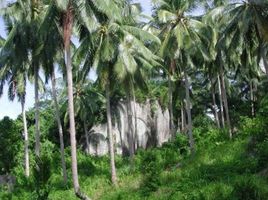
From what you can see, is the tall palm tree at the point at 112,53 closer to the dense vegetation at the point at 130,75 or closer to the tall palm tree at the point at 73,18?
the dense vegetation at the point at 130,75

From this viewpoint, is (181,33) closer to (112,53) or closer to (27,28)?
(112,53)

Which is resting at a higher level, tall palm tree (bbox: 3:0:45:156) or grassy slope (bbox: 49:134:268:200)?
tall palm tree (bbox: 3:0:45:156)

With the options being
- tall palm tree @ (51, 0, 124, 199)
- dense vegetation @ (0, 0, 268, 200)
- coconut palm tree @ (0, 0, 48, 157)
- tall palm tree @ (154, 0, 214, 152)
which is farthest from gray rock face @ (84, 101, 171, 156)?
tall palm tree @ (51, 0, 124, 199)

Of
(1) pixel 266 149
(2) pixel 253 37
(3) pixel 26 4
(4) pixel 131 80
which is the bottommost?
(1) pixel 266 149

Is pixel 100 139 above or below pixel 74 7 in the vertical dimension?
below

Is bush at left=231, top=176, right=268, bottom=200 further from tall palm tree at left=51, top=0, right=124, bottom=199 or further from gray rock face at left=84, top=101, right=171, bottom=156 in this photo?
gray rock face at left=84, top=101, right=171, bottom=156

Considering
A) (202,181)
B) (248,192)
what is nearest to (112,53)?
(202,181)

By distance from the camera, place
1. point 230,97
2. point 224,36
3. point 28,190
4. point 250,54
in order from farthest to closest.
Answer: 1. point 230,97
2. point 250,54
3. point 224,36
4. point 28,190

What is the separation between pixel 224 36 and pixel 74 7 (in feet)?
39.2

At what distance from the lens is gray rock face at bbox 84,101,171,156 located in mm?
49031

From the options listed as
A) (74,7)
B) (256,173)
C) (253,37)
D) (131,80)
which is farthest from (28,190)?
(253,37)

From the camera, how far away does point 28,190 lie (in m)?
29.7

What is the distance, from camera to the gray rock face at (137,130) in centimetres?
4903

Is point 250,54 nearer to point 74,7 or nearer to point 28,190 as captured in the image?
point 74,7
